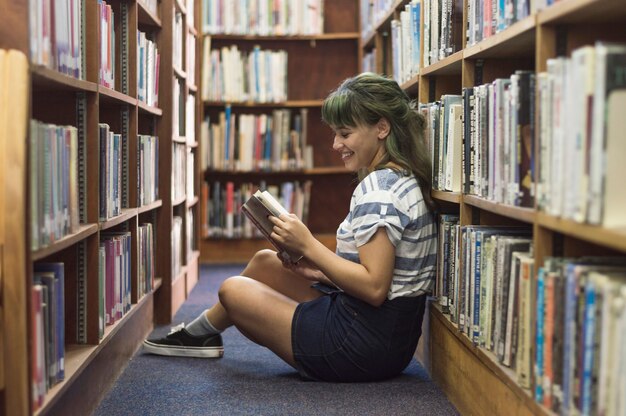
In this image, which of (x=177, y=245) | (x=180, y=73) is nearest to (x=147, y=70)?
(x=180, y=73)

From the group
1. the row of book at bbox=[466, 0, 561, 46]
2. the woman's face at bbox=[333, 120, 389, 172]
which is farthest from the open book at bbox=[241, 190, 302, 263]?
the row of book at bbox=[466, 0, 561, 46]

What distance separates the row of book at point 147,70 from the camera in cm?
280

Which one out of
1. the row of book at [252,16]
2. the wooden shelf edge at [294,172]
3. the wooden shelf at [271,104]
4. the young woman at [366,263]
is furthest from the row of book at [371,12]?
the young woman at [366,263]

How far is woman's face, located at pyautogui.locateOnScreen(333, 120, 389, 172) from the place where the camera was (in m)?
2.29

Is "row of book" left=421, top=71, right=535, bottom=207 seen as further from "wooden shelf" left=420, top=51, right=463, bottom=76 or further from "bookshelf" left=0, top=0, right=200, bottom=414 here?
"bookshelf" left=0, top=0, right=200, bottom=414

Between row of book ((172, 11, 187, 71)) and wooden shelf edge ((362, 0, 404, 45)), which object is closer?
wooden shelf edge ((362, 0, 404, 45))

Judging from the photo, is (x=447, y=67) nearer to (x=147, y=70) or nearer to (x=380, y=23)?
(x=147, y=70)

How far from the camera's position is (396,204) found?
2160mm

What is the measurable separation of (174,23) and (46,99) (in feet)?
5.13

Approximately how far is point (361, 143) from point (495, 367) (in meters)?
0.82

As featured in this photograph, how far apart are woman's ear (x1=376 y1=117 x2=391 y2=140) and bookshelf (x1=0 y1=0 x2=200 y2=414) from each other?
0.78 meters

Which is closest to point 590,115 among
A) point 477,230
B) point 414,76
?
point 477,230

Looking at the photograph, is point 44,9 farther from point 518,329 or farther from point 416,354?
point 416,354

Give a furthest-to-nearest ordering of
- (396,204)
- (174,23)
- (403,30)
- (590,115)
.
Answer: (174,23) < (403,30) < (396,204) < (590,115)
